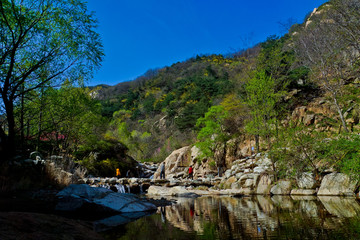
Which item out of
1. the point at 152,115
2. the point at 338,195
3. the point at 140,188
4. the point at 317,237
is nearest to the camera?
the point at 317,237

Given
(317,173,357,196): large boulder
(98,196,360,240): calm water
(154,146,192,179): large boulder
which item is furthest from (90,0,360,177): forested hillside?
(98,196,360,240): calm water

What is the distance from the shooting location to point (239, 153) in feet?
66.6

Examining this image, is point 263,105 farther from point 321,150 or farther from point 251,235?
point 251,235

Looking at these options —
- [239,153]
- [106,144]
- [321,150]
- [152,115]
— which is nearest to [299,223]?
[321,150]

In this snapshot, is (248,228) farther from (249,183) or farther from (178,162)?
(178,162)

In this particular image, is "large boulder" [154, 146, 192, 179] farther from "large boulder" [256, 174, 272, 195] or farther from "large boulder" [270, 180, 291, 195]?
"large boulder" [270, 180, 291, 195]

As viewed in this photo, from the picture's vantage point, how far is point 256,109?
Answer: 15.6m

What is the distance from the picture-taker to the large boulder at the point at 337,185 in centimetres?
879

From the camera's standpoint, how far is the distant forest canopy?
360 inches

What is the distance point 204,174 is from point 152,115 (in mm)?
37662

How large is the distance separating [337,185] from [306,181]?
4.92 ft

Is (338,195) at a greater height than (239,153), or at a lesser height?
lesser

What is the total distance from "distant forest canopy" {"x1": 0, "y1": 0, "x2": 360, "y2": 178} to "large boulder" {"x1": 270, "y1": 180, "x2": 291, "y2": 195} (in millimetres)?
1307

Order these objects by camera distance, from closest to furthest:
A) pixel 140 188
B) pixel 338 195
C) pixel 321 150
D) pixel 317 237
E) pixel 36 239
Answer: pixel 36 239 < pixel 317 237 < pixel 338 195 < pixel 321 150 < pixel 140 188
